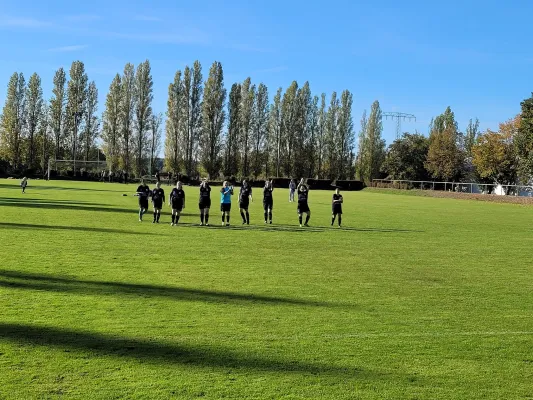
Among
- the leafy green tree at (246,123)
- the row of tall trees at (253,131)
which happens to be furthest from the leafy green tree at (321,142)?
the leafy green tree at (246,123)

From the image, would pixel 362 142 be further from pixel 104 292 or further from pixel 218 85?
pixel 104 292

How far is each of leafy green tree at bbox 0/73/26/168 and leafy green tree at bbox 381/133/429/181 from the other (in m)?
61.4

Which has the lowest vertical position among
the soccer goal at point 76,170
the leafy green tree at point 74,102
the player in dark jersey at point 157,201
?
the player in dark jersey at point 157,201

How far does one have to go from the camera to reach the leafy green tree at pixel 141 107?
9631 centimetres

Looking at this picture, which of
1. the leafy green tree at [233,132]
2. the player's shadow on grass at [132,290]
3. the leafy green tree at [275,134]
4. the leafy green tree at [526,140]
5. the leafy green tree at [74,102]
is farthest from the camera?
the leafy green tree at [275,134]

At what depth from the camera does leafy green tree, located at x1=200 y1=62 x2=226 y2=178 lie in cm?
9662

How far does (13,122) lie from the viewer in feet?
306

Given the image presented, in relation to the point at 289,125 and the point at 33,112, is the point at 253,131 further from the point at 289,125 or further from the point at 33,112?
the point at 33,112

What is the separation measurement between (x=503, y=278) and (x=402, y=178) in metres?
79.1

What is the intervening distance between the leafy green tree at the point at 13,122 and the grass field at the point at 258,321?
85778 millimetres

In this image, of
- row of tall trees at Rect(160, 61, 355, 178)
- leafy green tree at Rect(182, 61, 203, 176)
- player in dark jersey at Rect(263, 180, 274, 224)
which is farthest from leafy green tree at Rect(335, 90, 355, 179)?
player in dark jersey at Rect(263, 180, 274, 224)

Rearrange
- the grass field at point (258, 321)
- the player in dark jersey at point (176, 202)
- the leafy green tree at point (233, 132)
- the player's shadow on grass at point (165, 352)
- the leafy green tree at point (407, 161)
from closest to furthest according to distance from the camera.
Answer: the grass field at point (258, 321) → the player's shadow on grass at point (165, 352) → the player in dark jersey at point (176, 202) → the leafy green tree at point (407, 161) → the leafy green tree at point (233, 132)

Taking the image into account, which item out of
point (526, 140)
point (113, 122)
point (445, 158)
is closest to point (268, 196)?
point (526, 140)

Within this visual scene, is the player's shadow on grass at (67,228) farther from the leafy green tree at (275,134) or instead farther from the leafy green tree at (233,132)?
the leafy green tree at (275,134)
